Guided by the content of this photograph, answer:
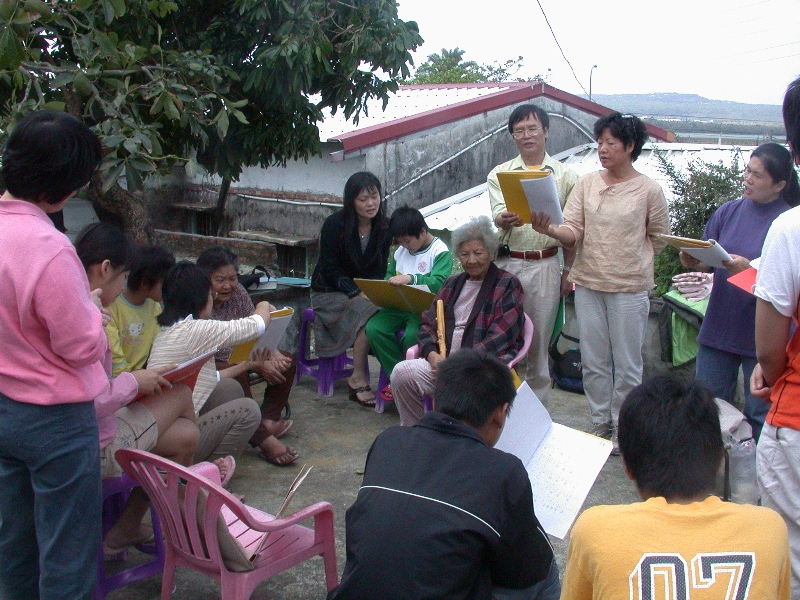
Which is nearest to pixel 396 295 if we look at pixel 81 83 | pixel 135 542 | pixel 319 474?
pixel 319 474

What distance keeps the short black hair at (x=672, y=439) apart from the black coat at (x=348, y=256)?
12.7 ft

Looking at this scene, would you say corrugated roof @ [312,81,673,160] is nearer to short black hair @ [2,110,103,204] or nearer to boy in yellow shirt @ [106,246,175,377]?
boy in yellow shirt @ [106,246,175,377]

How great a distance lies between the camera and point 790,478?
228 centimetres

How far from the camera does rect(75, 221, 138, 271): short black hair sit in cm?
280

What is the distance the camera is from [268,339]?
4324 mm

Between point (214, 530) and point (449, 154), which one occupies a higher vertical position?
point (449, 154)

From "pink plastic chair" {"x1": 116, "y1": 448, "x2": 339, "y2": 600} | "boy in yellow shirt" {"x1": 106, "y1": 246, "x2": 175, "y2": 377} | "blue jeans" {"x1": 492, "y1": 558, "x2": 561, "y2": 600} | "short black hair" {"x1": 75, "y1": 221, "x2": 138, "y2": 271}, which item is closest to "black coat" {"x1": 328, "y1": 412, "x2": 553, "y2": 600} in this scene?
"blue jeans" {"x1": 492, "y1": 558, "x2": 561, "y2": 600}

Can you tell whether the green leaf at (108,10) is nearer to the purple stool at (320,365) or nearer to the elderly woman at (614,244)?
the elderly woman at (614,244)

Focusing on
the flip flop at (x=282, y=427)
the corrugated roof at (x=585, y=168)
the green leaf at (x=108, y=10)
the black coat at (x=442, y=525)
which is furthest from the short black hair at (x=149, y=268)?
the corrugated roof at (x=585, y=168)

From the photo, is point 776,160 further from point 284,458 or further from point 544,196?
point 284,458

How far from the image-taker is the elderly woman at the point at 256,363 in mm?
4352

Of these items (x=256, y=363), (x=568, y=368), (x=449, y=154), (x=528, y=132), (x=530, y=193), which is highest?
(x=528, y=132)

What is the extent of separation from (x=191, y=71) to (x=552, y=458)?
2934 mm

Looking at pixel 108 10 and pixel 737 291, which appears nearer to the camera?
pixel 108 10
